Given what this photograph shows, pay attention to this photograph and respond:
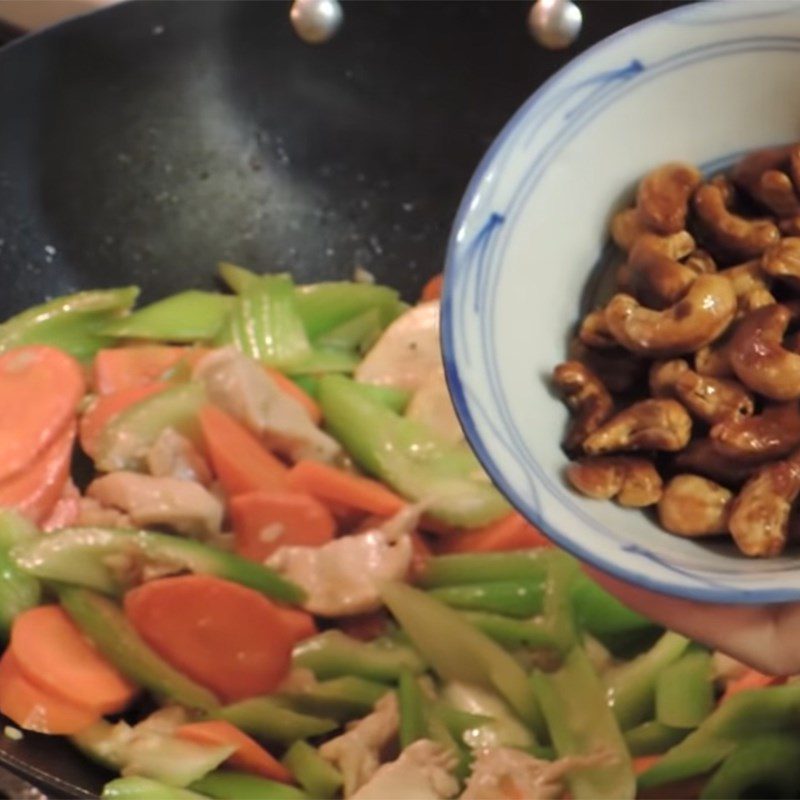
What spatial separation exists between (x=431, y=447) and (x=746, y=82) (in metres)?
0.75

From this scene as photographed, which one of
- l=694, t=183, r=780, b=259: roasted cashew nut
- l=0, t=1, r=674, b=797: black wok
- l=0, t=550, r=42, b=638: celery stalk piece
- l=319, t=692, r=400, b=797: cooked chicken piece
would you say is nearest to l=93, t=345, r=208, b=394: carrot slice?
l=0, t=1, r=674, b=797: black wok

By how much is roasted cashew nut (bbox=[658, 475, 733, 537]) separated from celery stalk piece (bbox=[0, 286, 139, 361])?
106cm

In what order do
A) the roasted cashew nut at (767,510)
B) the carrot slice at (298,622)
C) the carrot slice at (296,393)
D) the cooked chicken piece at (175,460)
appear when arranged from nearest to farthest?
the roasted cashew nut at (767,510)
the carrot slice at (298,622)
the cooked chicken piece at (175,460)
the carrot slice at (296,393)

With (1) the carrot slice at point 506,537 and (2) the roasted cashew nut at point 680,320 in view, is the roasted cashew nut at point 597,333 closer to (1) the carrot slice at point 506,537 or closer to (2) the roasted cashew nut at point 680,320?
(2) the roasted cashew nut at point 680,320

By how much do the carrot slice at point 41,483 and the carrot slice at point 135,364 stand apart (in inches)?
3.7

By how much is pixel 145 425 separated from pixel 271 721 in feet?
1.42

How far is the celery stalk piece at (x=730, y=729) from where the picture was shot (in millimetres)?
1263

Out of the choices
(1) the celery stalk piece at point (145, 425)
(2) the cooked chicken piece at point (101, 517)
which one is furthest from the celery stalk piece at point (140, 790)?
(1) the celery stalk piece at point (145, 425)

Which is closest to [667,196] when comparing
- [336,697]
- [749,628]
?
[749,628]

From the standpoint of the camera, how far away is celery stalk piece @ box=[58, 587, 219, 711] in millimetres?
1348

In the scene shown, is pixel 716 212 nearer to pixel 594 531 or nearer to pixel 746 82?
pixel 746 82

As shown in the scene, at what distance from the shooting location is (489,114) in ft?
5.72

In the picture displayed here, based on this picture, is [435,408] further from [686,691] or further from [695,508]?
[695,508]

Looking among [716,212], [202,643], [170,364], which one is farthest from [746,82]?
[170,364]
